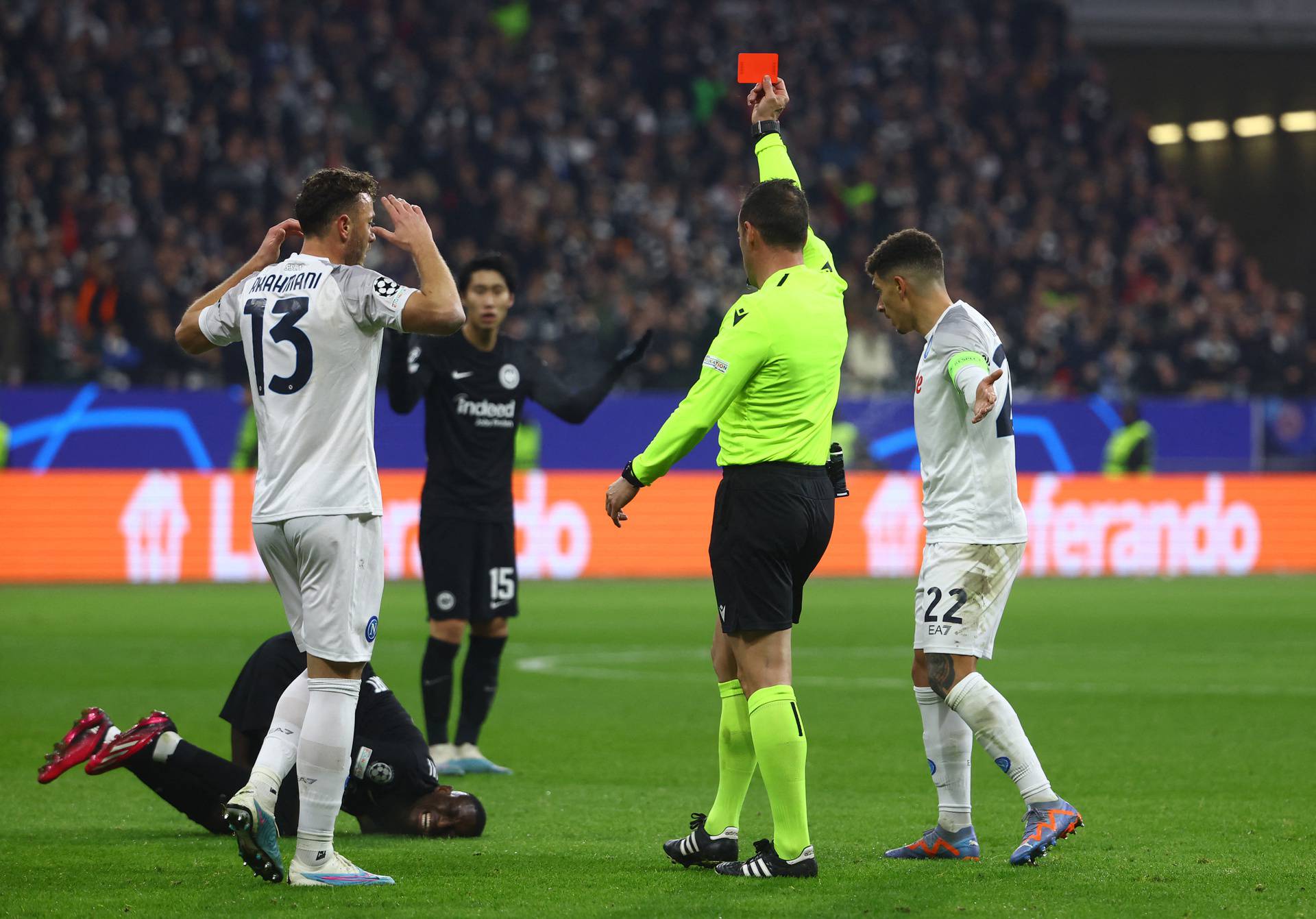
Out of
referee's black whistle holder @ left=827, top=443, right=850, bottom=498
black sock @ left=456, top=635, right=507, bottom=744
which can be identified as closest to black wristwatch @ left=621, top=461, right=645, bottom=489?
referee's black whistle holder @ left=827, top=443, right=850, bottom=498

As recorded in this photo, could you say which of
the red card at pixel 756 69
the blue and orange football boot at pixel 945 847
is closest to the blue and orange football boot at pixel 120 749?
the blue and orange football boot at pixel 945 847

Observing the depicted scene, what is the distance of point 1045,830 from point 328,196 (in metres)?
3.07

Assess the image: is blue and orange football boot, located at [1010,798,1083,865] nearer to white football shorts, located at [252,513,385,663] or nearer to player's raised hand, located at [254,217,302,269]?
white football shorts, located at [252,513,385,663]

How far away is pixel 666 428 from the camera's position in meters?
5.47

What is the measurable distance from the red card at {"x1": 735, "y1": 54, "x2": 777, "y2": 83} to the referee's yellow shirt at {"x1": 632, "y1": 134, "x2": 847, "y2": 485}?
1.07 metres

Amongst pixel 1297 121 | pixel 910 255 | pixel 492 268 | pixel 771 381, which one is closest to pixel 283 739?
pixel 771 381

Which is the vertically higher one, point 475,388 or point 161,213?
point 161,213

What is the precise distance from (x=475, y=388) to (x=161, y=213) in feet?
51.0

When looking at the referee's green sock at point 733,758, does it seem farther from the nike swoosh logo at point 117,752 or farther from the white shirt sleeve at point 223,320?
the nike swoosh logo at point 117,752

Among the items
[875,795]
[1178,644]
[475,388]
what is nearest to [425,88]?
[1178,644]

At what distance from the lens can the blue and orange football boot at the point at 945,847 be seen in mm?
6027

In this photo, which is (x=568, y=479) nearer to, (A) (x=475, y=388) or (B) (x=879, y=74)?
(A) (x=475, y=388)

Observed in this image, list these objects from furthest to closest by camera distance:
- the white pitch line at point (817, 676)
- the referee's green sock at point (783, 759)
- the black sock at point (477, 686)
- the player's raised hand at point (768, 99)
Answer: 1. the white pitch line at point (817, 676)
2. the black sock at point (477, 686)
3. the player's raised hand at point (768, 99)
4. the referee's green sock at point (783, 759)

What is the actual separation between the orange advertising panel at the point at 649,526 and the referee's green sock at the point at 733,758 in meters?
11.9
